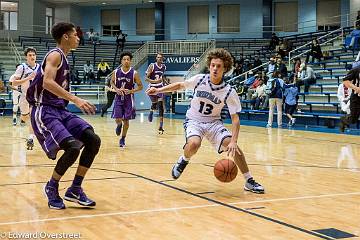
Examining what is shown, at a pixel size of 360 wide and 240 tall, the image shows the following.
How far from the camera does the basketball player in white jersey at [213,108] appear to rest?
588 cm

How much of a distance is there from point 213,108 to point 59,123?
6.32ft

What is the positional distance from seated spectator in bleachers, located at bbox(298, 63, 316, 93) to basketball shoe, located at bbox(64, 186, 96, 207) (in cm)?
1554

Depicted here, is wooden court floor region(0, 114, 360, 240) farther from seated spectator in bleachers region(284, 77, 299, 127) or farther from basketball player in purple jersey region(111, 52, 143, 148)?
seated spectator in bleachers region(284, 77, 299, 127)

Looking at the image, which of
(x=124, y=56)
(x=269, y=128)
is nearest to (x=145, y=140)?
(x=124, y=56)

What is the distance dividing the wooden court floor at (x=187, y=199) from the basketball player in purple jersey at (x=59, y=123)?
0.22m

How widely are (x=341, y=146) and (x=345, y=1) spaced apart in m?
24.5

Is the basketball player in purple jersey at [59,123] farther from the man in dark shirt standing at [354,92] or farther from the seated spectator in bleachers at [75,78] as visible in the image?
the seated spectator in bleachers at [75,78]

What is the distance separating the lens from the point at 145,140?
1254 cm

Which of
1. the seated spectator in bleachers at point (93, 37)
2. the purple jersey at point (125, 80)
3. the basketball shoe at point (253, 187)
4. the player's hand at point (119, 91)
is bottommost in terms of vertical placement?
the basketball shoe at point (253, 187)

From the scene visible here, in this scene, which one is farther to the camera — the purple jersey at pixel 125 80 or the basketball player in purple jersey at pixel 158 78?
the basketball player in purple jersey at pixel 158 78

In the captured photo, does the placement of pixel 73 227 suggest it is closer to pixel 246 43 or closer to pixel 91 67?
pixel 91 67

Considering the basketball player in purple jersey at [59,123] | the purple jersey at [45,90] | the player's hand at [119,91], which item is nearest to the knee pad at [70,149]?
the basketball player in purple jersey at [59,123]

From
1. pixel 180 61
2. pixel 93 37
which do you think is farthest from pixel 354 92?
pixel 93 37

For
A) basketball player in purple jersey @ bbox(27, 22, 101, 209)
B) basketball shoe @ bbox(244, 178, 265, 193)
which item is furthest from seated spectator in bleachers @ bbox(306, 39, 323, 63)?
basketball player in purple jersey @ bbox(27, 22, 101, 209)
